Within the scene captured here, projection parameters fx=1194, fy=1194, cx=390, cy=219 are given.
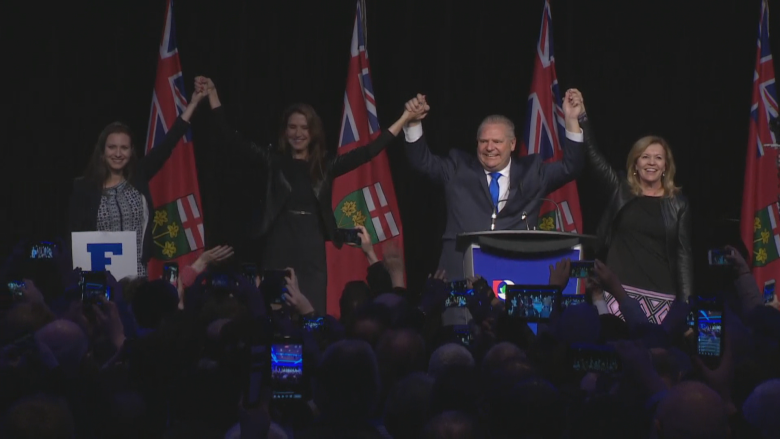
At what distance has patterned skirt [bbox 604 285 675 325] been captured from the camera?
228 inches

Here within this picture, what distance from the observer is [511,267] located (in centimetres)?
522

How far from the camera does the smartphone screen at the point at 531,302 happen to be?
4102 millimetres

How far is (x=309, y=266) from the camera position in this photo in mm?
6301

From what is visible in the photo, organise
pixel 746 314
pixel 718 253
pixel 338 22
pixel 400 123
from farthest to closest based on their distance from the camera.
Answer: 1. pixel 338 22
2. pixel 400 123
3. pixel 718 253
4. pixel 746 314

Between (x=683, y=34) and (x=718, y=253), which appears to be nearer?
(x=718, y=253)

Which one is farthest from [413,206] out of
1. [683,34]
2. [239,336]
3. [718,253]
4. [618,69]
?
[239,336]

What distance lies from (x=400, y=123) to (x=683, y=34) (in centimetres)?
309

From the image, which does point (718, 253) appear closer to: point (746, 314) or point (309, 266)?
point (746, 314)

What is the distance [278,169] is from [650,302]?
79.4 inches

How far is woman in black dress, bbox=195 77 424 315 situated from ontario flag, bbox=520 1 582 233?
6.19 ft

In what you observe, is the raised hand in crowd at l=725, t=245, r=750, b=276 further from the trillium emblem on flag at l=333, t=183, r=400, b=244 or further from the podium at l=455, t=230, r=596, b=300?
the trillium emblem on flag at l=333, t=183, r=400, b=244

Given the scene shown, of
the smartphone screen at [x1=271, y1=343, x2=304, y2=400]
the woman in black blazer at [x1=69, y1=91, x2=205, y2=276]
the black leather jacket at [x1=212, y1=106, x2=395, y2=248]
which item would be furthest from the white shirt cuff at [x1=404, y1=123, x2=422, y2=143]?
the smartphone screen at [x1=271, y1=343, x2=304, y2=400]

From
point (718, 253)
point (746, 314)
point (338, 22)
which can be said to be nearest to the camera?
point (746, 314)

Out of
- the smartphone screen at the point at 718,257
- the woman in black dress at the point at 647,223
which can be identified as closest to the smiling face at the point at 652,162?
the woman in black dress at the point at 647,223
